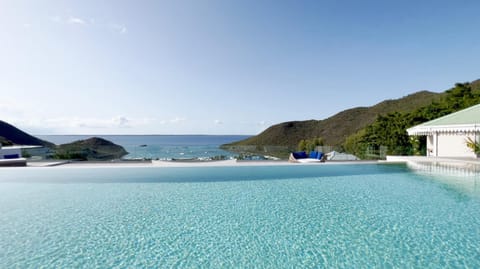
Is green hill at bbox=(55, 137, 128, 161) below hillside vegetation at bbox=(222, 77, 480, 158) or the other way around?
below

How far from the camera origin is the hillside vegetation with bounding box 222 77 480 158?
1781 centimetres

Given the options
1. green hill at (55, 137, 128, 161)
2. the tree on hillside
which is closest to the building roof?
the tree on hillside

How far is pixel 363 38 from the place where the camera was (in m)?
15.6

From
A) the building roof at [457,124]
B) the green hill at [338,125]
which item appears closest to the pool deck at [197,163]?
the building roof at [457,124]

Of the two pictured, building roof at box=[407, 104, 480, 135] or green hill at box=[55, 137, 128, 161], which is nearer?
building roof at box=[407, 104, 480, 135]

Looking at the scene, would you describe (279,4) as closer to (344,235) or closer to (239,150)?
(239,150)

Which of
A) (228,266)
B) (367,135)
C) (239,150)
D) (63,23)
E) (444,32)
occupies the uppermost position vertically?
(444,32)

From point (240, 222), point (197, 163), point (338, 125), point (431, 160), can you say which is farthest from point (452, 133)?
point (338, 125)

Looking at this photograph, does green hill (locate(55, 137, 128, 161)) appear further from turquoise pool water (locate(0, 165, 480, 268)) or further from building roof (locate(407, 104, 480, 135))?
building roof (locate(407, 104, 480, 135))

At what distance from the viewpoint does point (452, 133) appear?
13.9 metres

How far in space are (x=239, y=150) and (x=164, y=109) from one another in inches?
419

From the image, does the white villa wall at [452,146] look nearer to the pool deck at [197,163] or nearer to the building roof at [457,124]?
the building roof at [457,124]

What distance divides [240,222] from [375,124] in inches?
754

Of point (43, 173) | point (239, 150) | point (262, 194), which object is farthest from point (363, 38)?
point (43, 173)
